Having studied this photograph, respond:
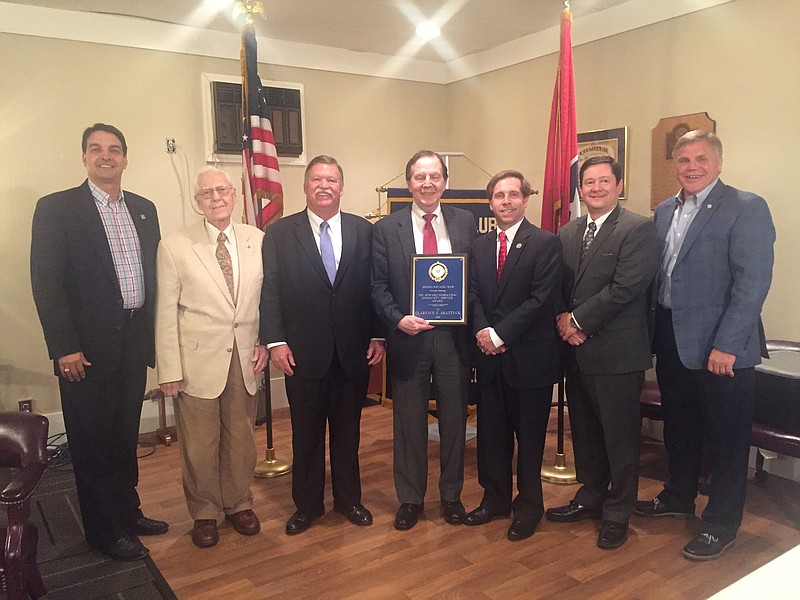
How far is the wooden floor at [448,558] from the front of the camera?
236 cm

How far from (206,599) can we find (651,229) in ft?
7.31

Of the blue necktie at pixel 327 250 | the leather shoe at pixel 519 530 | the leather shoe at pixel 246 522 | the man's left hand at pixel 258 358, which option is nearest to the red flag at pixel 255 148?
the blue necktie at pixel 327 250

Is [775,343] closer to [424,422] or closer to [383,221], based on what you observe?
[424,422]

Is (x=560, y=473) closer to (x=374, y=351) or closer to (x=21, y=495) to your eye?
(x=374, y=351)

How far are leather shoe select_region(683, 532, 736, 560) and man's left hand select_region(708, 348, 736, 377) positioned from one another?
68 cm

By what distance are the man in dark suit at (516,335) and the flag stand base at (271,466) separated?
4.30ft

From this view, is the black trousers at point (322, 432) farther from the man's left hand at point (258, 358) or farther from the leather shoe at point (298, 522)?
the man's left hand at point (258, 358)

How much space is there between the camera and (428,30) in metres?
4.44

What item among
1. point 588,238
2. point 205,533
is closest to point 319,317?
point 205,533

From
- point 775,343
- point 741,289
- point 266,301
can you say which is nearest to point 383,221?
point 266,301

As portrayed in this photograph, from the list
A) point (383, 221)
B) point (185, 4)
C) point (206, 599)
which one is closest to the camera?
point (206, 599)

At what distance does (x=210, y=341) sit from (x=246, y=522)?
86 centimetres

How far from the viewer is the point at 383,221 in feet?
8.89

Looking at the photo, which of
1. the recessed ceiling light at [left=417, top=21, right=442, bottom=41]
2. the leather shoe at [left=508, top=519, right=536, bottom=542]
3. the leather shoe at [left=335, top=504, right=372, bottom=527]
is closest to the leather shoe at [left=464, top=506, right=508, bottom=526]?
the leather shoe at [left=508, top=519, right=536, bottom=542]
